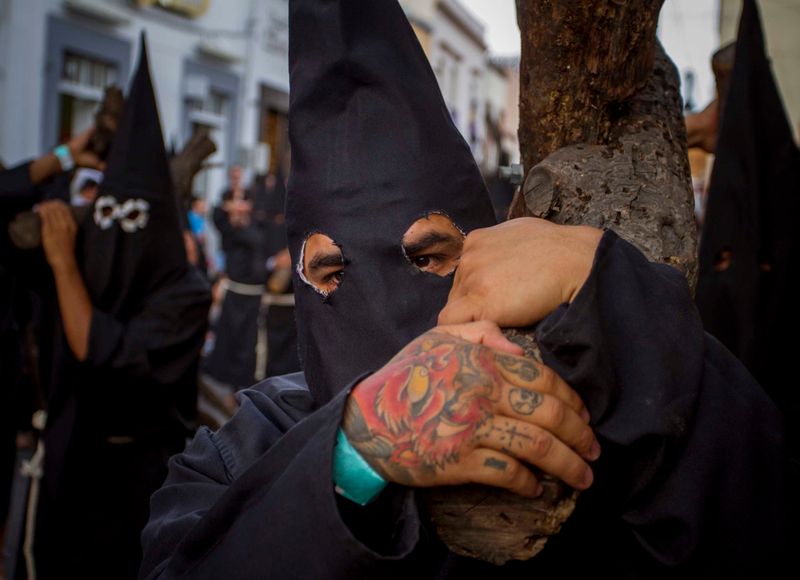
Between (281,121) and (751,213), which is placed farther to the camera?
(281,121)

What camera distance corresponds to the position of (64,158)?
15.9 feet

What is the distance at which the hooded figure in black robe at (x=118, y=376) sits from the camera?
13.1 feet

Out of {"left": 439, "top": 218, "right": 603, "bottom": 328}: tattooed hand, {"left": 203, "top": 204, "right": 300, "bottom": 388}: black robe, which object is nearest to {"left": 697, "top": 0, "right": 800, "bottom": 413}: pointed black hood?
{"left": 439, "top": 218, "right": 603, "bottom": 328}: tattooed hand

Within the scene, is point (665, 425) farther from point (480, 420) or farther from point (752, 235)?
point (752, 235)

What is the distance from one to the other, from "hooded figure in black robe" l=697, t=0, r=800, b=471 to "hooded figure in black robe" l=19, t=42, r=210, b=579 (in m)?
2.40

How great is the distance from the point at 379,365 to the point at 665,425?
65 cm

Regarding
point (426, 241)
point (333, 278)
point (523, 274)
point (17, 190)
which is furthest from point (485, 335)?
point (17, 190)

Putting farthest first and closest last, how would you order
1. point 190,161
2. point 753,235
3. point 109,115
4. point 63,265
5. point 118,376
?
point 190,161 < point 109,115 < point 118,376 < point 63,265 < point 753,235

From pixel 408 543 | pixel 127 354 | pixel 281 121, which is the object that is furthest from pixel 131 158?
pixel 281 121

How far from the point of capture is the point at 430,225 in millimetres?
1633

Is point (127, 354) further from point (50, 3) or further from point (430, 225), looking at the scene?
point (50, 3)

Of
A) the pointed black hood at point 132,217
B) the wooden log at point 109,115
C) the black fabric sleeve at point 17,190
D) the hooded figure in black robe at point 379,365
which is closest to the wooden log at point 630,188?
the hooded figure in black robe at point 379,365

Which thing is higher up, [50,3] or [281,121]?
[50,3]

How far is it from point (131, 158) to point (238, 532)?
3.08 meters
